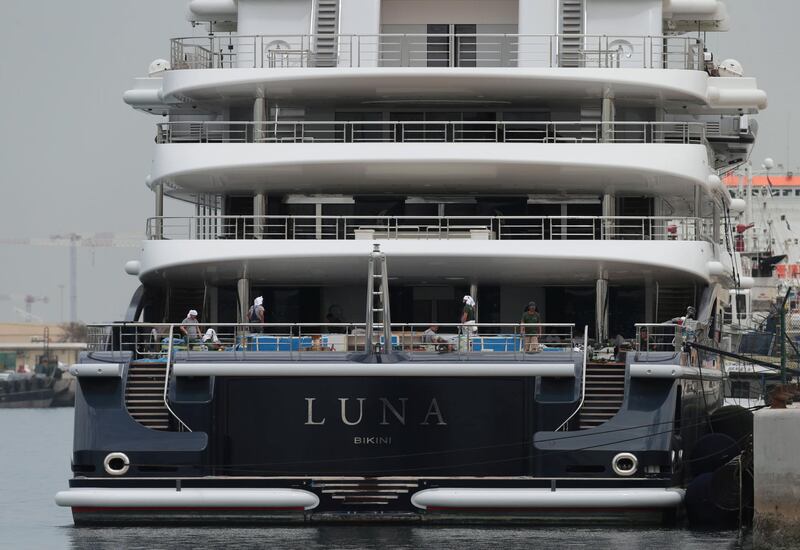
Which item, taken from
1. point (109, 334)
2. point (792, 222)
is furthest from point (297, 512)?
point (792, 222)

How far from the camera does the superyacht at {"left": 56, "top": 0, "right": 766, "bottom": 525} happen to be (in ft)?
95.4

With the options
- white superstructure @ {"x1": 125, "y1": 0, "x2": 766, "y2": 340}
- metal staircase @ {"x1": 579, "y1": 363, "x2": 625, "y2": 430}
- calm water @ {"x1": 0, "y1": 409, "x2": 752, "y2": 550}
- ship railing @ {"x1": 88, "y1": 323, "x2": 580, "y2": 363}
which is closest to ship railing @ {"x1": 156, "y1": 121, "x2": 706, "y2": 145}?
white superstructure @ {"x1": 125, "y1": 0, "x2": 766, "y2": 340}

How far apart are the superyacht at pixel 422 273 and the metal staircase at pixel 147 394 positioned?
0.04 m

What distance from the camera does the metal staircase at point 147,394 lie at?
96.9 ft

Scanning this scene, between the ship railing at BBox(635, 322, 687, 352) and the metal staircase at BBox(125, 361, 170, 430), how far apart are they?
7.69 meters

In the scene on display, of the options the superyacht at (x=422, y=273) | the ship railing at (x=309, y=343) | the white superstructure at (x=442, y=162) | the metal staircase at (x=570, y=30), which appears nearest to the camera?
the superyacht at (x=422, y=273)

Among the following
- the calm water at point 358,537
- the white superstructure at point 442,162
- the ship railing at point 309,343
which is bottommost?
the calm water at point 358,537

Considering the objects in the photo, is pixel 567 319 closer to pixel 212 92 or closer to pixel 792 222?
pixel 212 92

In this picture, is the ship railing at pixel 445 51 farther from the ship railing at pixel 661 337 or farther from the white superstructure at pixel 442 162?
the ship railing at pixel 661 337

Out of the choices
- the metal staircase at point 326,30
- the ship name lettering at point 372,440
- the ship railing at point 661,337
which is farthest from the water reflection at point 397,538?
the metal staircase at point 326,30

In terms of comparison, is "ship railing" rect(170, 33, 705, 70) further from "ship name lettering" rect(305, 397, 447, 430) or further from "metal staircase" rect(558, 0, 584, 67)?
"ship name lettering" rect(305, 397, 447, 430)

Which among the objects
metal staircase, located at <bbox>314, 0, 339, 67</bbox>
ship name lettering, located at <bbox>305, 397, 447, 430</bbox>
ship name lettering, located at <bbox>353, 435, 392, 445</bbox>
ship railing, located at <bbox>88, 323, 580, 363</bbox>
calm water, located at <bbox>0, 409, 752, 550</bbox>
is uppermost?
metal staircase, located at <bbox>314, 0, 339, 67</bbox>

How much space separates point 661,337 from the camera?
32.1 metres

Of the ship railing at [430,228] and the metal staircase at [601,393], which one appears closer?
the metal staircase at [601,393]
